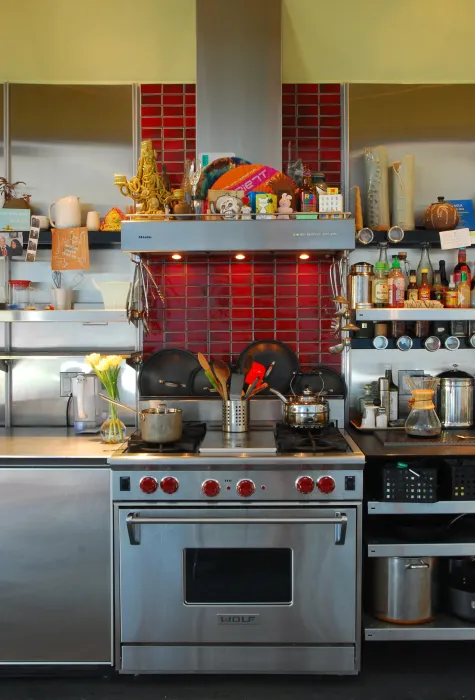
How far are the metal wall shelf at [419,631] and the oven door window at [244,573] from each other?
368mm

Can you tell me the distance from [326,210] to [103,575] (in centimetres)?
175

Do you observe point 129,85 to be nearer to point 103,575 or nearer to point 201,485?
point 201,485

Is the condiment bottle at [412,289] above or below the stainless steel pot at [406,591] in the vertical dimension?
above

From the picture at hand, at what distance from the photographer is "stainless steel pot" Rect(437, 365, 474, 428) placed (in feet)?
9.77

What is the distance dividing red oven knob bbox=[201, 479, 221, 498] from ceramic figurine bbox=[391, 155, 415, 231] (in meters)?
1.49

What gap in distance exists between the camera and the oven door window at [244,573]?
2.43m

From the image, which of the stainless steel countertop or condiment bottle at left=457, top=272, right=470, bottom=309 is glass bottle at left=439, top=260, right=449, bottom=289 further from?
the stainless steel countertop

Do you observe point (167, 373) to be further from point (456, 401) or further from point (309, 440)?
point (456, 401)

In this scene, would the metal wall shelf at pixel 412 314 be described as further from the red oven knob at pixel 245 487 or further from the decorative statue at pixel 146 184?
the decorative statue at pixel 146 184

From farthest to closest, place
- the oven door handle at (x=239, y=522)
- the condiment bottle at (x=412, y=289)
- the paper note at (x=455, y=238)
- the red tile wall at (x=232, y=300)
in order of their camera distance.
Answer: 1. the red tile wall at (x=232, y=300)
2. the condiment bottle at (x=412, y=289)
3. the paper note at (x=455, y=238)
4. the oven door handle at (x=239, y=522)

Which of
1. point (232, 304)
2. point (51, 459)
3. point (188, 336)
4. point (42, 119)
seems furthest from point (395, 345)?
point (42, 119)

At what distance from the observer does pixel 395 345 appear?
305 cm

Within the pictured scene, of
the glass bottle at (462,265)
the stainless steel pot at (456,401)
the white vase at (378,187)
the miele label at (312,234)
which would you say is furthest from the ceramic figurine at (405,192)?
the stainless steel pot at (456,401)

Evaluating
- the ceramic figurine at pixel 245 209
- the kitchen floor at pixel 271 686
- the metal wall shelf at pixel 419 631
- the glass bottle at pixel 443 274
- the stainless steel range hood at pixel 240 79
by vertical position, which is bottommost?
the kitchen floor at pixel 271 686
